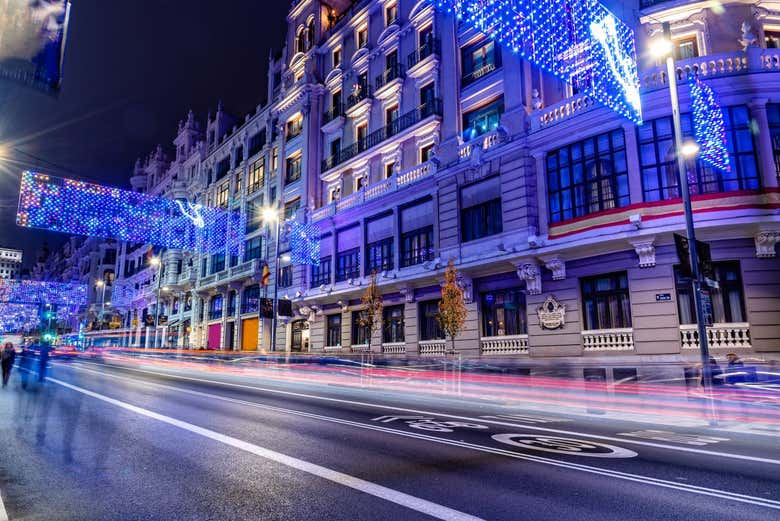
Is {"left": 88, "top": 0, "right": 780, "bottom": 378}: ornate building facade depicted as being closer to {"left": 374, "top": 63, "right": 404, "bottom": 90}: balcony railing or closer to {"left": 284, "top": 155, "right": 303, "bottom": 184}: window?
{"left": 374, "top": 63, "right": 404, "bottom": 90}: balcony railing

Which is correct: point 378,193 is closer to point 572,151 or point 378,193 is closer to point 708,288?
point 572,151

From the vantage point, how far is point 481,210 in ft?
74.7

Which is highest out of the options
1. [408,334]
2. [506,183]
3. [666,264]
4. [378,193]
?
[378,193]

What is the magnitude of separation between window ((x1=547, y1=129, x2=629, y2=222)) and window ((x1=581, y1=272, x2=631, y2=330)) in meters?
2.67

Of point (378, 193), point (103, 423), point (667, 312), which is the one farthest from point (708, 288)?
point (378, 193)

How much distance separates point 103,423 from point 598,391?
1047cm

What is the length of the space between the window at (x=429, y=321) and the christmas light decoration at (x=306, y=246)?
32.5 ft

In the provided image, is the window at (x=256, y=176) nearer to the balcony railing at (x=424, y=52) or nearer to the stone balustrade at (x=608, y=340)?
the balcony railing at (x=424, y=52)

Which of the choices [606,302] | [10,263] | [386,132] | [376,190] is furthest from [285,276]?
[10,263]

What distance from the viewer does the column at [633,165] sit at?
56.2 feet

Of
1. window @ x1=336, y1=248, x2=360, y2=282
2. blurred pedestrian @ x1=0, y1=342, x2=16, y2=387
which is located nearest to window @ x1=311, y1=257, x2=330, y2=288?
window @ x1=336, y1=248, x2=360, y2=282

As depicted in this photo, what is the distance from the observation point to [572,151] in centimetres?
1944

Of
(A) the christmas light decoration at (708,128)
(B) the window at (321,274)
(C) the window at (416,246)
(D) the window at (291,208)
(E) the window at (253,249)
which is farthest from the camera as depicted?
(E) the window at (253,249)

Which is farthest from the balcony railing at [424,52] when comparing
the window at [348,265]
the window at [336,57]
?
the window at [348,265]
